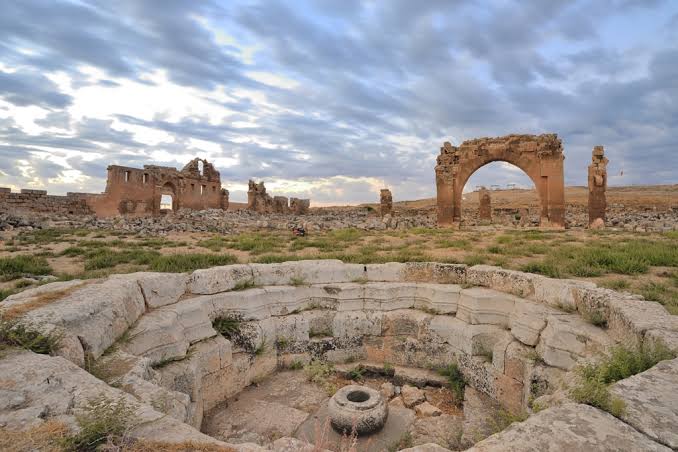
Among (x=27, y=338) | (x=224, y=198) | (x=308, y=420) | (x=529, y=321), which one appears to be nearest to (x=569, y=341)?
(x=529, y=321)

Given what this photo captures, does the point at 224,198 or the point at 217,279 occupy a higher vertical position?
the point at 224,198

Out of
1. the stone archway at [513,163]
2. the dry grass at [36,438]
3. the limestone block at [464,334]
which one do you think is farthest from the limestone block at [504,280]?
the stone archway at [513,163]

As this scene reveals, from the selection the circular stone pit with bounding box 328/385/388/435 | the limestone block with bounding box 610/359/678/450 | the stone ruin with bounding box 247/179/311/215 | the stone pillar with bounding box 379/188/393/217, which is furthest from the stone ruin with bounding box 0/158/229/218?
the limestone block with bounding box 610/359/678/450

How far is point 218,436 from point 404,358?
2.51 m

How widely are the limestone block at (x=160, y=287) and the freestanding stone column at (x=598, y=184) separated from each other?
17.6 meters

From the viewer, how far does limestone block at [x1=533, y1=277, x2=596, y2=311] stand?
4121mm

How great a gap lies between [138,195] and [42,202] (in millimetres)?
5273

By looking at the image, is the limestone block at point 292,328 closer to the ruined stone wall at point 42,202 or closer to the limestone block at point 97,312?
the limestone block at point 97,312

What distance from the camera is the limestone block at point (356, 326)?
5094mm

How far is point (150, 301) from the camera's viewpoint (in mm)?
4254

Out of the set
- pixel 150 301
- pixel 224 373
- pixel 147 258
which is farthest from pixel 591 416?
pixel 147 258

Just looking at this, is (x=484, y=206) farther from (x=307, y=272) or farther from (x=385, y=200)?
(x=307, y=272)

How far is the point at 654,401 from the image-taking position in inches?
76.0

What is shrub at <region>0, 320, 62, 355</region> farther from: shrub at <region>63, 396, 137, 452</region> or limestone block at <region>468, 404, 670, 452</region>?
limestone block at <region>468, 404, 670, 452</region>
